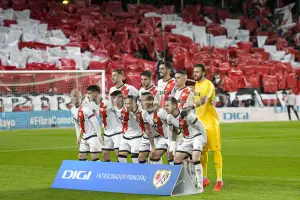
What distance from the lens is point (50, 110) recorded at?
1281 inches

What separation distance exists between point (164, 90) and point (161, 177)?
3.15m

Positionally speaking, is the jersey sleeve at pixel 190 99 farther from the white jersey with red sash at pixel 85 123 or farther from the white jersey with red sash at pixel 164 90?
the white jersey with red sash at pixel 85 123

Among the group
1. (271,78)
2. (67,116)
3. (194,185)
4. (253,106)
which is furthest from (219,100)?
(194,185)

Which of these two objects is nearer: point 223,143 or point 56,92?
point 223,143

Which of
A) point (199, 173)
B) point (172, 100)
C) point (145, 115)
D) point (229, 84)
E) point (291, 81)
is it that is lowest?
point (291, 81)

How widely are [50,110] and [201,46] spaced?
47.4 feet

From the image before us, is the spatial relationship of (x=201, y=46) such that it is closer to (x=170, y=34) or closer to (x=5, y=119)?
(x=170, y=34)

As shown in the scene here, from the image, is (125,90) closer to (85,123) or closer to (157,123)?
(85,123)

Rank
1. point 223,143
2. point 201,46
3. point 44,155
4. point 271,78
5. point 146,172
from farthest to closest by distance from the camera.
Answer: point 201,46 < point 271,78 < point 223,143 < point 44,155 < point 146,172

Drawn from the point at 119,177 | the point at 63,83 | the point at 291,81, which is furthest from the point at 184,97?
the point at 291,81

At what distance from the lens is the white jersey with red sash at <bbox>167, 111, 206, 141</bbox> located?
11.9m

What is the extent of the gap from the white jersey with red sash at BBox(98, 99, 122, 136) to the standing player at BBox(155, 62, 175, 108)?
1033mm

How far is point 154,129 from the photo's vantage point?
43.6 ft

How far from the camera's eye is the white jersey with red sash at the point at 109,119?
48.5ft
